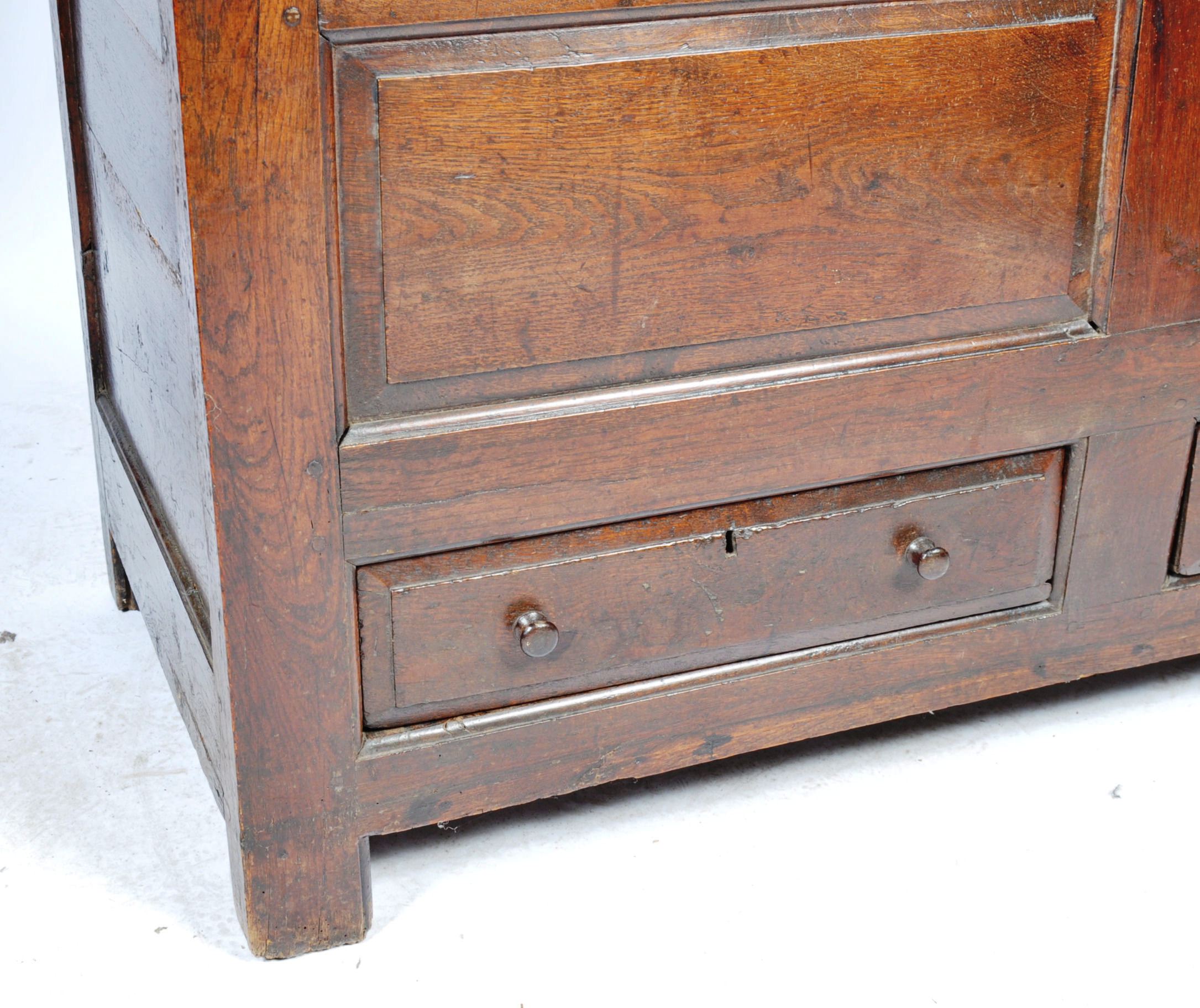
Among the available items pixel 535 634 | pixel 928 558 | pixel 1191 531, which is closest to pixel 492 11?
pixel 535 634

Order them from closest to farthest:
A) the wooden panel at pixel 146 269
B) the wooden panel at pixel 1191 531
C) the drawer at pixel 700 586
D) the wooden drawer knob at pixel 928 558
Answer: the wooden panel at pixel 146 269 → the drawer at pixel 700 586 → the wooden drawer knob at pixel 928 558 → the wooden panel at pixel 1191 531

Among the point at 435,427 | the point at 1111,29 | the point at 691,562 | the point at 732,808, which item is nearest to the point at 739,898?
the point at 732,808

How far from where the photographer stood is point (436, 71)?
4.41ft

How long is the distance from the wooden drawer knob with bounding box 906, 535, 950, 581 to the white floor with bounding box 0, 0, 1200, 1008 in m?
0.30

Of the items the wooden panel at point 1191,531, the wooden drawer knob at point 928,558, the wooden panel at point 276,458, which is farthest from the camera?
the wooden panel at point 1191,531

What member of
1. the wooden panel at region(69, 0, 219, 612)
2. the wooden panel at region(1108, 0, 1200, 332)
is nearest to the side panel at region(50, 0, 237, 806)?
the wooden panel at region(69, 0, 219, 612)

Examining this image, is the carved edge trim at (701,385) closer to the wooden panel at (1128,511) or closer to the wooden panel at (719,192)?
the wooden panel at (719,192)

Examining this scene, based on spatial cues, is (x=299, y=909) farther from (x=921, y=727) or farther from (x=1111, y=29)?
(x=1111, y=29)

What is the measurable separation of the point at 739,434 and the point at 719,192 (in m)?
0.25

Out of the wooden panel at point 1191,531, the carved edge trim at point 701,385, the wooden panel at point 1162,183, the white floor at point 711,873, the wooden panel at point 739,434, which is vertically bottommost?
the white floor at point 711,873

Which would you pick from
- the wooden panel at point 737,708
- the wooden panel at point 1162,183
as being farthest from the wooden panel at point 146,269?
the wooden panel at point 1162,183

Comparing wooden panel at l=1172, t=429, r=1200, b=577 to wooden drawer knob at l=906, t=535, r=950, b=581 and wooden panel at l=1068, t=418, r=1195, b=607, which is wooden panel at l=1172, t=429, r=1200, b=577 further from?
wooden drawer knob at l=906, t=535, r=950, b=581

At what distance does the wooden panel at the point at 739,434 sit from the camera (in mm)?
1479

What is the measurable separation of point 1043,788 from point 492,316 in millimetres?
902
